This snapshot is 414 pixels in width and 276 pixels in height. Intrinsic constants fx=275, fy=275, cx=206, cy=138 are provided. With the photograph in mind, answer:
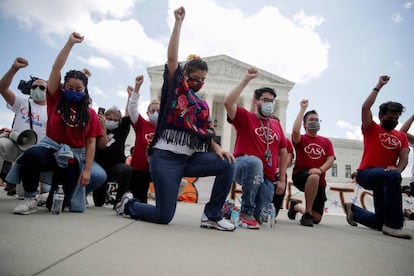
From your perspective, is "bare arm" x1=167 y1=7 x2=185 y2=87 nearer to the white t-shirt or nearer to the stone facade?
the white t-shirt

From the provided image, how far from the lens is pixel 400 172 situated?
3334mm

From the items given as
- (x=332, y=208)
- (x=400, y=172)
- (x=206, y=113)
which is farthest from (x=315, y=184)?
(x=332, y=208)

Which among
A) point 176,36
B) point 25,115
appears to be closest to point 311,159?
point 176,36

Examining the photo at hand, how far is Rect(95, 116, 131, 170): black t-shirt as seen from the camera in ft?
13.3

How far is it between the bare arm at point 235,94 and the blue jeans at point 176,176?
2.25 ft

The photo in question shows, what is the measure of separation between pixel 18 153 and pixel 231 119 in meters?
2.67

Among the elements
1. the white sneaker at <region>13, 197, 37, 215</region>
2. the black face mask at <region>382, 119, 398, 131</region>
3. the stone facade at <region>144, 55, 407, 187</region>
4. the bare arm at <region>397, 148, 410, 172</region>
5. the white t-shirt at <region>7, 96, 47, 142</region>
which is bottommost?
the white sneaker at <region>13, 197, 37, 215</region>

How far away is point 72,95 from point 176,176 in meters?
1.35

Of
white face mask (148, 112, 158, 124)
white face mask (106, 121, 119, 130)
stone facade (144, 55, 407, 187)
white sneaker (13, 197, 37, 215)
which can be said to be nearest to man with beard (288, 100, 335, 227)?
white face mask (148, 112, 158, 124)

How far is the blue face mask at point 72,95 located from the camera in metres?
2.74

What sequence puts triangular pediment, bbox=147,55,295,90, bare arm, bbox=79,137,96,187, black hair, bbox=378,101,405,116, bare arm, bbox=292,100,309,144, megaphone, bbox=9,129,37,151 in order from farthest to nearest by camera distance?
triangular pediment, bbox=147,55,295,90 → bare arm, bbox=292,100,309,144 → black hair, bbox=378,101,405,116 → megaphone, bbox=9,129,37,151 → bare arm, bbox=79,137,96,187

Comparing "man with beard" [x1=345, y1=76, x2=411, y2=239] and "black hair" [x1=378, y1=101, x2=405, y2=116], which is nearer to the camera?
"man with beard" [x1=345, y1=76, x2=411, y2=239]

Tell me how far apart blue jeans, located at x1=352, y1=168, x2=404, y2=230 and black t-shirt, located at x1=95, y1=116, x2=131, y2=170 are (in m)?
3.31

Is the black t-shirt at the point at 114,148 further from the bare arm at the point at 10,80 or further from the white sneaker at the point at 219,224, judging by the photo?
the white sneaker at the point at 219,224
